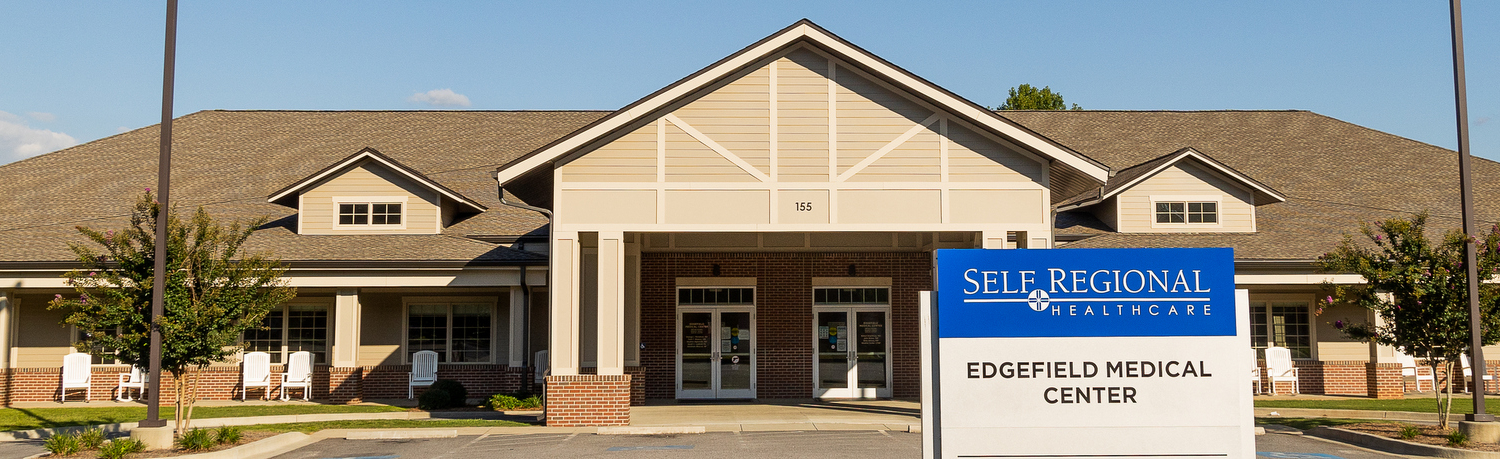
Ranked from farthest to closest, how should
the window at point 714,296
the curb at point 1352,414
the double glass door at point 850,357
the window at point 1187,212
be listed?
1. the window at point 1187,212
2. the double glass door at point 850,357
3. the window at point 714,296
4. the curb at point 1352,414

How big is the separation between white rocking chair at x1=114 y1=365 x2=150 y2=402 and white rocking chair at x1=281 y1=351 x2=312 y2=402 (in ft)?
8.68

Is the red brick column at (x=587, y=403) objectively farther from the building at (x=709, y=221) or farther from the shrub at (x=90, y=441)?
the shrub at (x=90, y=441)

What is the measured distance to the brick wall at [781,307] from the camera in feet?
69.0

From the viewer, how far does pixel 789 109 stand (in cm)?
1611

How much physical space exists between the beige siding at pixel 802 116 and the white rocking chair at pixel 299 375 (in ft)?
35.3

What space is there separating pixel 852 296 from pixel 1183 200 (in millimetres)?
7420

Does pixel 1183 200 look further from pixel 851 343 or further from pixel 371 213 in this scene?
pixel 371 213

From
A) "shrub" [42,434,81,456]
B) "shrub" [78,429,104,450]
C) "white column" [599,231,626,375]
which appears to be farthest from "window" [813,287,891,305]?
"shrub" [42,434,81,456]

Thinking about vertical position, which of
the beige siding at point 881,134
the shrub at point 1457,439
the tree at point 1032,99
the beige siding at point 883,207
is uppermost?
the tree at point 1032,99

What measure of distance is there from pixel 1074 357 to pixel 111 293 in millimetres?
11713

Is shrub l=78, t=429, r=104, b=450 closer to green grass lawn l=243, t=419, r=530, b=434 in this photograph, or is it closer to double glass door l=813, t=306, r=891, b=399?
green grass lawn l=243, t=419, r=530, b=434

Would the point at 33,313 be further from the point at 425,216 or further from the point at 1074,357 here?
the point at 1074,357

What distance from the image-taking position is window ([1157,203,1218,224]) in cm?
2236

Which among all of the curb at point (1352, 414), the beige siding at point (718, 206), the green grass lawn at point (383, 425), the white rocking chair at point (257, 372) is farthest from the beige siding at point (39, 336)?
the curb at point (1352, 414)
